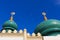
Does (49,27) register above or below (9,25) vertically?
below

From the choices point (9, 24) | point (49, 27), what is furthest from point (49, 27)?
point (9, 24)

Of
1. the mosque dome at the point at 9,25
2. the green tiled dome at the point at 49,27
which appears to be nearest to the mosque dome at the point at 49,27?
the green tiled dome at the point at 49,27

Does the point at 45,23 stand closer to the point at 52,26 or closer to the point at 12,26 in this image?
the point at 52,26

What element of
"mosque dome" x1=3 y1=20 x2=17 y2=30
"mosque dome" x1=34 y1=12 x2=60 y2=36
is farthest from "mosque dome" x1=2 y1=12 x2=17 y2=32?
"mosque dome" x1=34 y1=12 x2=60 y2=36

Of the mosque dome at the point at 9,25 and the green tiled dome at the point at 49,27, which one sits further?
the mosque dome at the point at 9,25

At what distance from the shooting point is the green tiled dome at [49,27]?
13.3 metres

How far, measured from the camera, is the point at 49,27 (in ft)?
44.5

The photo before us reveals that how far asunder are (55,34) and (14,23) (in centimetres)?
435

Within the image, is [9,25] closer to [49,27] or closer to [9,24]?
[9,24]

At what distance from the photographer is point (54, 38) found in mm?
11945

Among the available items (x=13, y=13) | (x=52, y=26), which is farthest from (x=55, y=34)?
(x=13, y=13)

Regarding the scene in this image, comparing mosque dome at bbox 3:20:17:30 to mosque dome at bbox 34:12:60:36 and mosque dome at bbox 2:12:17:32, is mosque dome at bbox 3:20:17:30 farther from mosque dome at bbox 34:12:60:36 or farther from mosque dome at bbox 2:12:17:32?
mosque dome at bbox 34:12:60:36

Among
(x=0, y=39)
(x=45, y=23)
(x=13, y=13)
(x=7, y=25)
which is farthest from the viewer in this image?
(x=13, y=13)

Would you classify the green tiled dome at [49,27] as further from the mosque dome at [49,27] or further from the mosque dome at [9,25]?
the mosque dome at [9,25]
